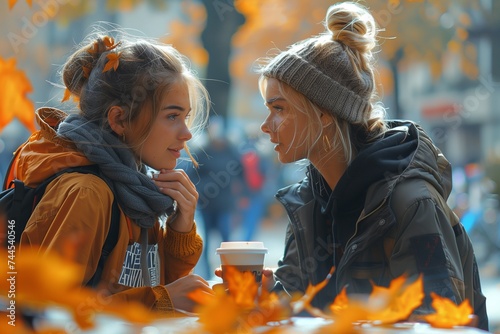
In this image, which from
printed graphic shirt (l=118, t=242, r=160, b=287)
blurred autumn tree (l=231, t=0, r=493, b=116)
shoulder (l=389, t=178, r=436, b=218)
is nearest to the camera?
printed graphic shirt (l=118, t=242, r=160, b=287)

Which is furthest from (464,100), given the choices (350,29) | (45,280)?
(45,280)

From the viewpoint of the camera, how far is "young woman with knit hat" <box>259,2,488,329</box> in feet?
8.45

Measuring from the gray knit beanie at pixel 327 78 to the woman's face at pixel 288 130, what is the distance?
9 cm

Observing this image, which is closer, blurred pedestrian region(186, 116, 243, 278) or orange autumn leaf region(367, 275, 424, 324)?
orange autumn leaf region(367, 275, 424, 324)

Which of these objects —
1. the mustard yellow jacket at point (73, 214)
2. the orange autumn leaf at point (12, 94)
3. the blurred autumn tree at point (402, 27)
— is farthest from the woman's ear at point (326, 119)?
the blurred autumn tree at point (402, 27)

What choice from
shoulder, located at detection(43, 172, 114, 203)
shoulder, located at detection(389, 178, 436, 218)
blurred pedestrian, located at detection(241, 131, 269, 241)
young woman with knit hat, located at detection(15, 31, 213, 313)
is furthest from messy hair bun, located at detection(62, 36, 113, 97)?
blurred pedestrian, located at detection(241, 131, 269, 241)

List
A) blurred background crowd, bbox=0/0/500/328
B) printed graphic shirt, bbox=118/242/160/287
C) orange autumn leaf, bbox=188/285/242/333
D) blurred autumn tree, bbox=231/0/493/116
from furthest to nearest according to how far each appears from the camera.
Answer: blurred autumn tree, bbox=231/0/493/116 < blurred background crowd, bbox=0/0/500/328 < printed graphic shirt, bbox=118/242/160/287 < orange autumn leaf, bbox=188/285/242/333

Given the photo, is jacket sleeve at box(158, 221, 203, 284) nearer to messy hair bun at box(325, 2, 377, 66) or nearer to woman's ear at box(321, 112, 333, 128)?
woman's ear at box(321, 112, 333, 128)

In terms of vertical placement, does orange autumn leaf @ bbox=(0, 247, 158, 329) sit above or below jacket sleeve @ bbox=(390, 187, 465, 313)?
below

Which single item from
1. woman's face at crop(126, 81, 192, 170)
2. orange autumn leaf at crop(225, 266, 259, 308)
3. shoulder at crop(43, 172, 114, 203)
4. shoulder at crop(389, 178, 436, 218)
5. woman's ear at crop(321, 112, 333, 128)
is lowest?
orange autumn leaf at crop(225, 266, 259, 308)

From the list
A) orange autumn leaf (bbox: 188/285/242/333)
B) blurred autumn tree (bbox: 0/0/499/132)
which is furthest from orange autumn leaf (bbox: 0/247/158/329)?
blurred autumn tree (bbox: 0/0/499/132)

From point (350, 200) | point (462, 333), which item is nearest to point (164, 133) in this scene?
point (350, 200)

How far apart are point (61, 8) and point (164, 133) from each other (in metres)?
7.54

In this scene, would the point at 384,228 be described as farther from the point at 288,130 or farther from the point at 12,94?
the point at 12,94
